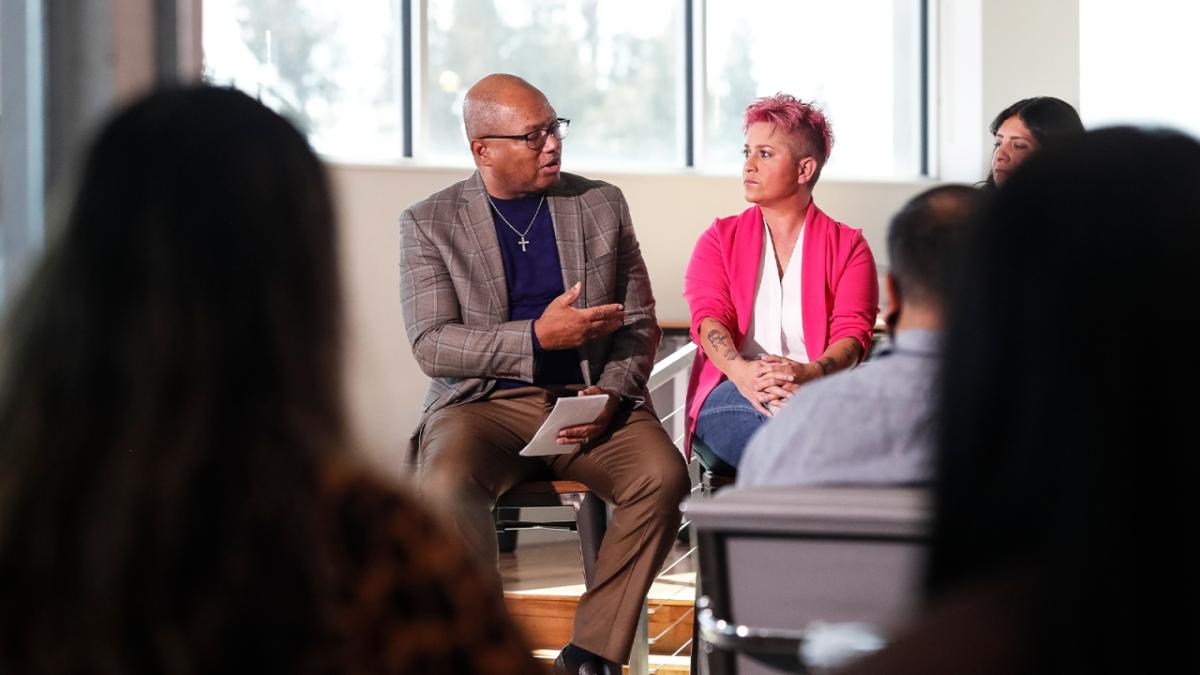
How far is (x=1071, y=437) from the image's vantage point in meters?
0.76

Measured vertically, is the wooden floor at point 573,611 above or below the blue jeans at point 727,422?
below

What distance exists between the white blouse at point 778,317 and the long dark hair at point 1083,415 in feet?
8.51

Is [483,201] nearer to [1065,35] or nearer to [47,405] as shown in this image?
[47,405]

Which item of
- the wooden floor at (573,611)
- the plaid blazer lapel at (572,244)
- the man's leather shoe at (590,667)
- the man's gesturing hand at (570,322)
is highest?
the plaid blazer lapel at (572,244)

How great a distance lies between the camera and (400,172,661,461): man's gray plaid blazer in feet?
10.5

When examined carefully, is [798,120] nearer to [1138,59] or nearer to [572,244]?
[572,244]

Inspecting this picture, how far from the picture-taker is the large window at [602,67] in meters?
5.80

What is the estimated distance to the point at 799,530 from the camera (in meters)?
1.38

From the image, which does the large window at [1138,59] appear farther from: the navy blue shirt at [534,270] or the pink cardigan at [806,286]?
the navy blue shirt at [534,270]

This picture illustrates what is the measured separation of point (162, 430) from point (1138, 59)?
6.50m

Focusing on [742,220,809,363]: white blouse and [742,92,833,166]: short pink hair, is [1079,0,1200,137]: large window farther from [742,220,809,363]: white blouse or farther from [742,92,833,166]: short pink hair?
[742,220,809,363]: white blouse

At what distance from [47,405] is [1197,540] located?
2.25ft

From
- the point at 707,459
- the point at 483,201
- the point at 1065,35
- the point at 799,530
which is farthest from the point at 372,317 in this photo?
the point at 799,530

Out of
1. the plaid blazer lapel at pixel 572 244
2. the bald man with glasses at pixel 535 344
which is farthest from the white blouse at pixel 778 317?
the plaid blazer lapel at pixel 572 244
